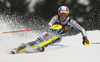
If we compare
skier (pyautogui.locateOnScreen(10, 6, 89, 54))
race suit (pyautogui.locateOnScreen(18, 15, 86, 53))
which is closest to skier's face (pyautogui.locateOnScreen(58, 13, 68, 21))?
skier (pyautogui.locateOnScreen(10, 6, 89, 54))

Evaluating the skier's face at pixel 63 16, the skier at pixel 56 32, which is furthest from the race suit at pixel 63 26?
the skier's face at pixel 63 16

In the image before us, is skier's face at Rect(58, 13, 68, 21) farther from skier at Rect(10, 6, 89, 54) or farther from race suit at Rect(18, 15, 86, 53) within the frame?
race suit at Rect(18, 15, 86, 53)

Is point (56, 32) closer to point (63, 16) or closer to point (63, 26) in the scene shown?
point (63, 26)

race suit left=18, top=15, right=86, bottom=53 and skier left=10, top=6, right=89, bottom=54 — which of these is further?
race suit left=18, top=15, right=86, bottom=53

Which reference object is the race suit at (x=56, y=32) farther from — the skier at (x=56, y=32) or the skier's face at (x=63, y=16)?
the skier's face at (x=63, y=16)

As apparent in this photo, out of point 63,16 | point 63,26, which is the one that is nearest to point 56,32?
point 63,26

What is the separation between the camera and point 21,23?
32.0 ft

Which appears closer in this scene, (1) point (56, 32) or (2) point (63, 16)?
(2) point (63, 16)

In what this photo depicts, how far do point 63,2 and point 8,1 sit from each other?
302cm

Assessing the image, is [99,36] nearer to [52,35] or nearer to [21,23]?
[52,35]

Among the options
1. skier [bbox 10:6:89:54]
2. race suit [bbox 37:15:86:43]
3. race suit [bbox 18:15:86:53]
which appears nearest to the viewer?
skier [bbox 10:6:89:54]

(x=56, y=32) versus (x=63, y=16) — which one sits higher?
(x=63, y=16)

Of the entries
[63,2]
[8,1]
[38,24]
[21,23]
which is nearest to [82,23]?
[63,2]

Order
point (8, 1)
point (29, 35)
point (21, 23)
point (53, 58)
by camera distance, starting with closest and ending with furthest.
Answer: point (53, 58)
point (29, 35)
point (21, 23)
point (8, 1)
